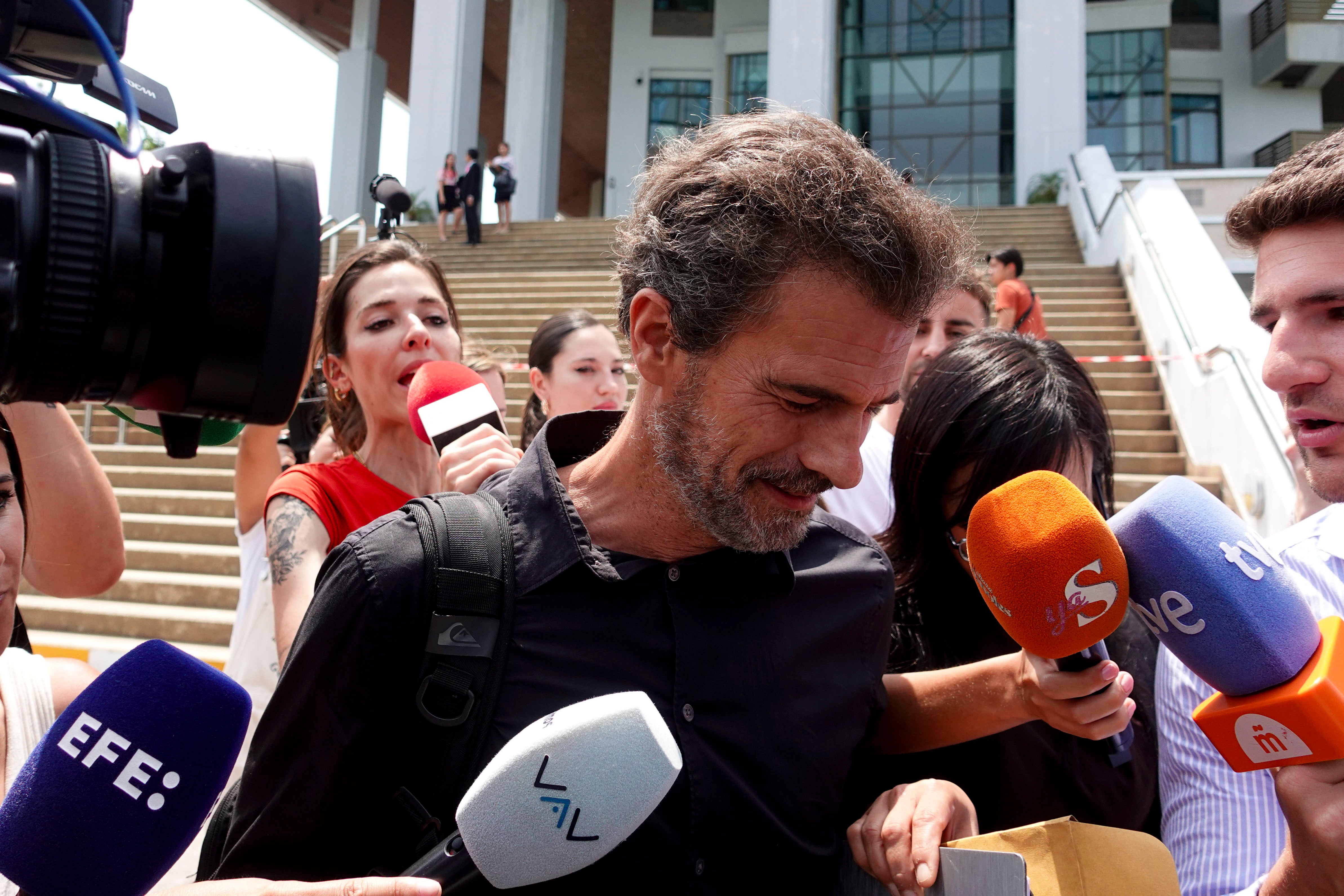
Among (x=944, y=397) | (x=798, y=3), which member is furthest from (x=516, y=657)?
(x=798, y=3)

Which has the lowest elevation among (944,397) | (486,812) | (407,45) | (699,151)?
(486,812)

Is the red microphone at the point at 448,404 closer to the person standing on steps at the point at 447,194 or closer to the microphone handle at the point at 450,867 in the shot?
the microphone handle at the point at 450,867

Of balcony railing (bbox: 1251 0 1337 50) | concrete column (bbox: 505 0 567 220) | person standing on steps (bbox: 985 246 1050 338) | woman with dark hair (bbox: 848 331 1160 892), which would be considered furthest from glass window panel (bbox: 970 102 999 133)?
woman with dark hair (bbox: 848 331 1160 892)

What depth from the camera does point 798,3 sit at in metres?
18.5

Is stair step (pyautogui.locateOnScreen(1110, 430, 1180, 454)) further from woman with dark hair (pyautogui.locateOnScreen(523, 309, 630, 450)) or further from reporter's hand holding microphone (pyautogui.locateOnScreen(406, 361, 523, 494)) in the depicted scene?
reporter's hand holding microphone (pyautogui.locateOnScreen(406, 361, 523, 494))

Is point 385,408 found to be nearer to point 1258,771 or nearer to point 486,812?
point 486,812

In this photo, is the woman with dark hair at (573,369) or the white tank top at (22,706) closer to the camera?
the white tank top at (22,706)

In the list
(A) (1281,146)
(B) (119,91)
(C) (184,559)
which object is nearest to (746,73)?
(A) (1281,146)

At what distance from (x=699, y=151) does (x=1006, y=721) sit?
3.65 feet

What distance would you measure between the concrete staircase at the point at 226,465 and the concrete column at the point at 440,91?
25.3 feet

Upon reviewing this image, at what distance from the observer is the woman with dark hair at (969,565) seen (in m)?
1.93

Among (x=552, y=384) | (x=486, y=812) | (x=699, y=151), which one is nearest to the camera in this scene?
(x=486, y=812)

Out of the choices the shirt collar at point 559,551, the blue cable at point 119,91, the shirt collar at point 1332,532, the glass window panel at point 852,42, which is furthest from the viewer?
the glass window panel at point 852,42

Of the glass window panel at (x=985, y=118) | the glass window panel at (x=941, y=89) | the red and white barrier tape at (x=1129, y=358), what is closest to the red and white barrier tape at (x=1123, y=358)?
the red and white barrier tape at (x=1129, y=358)
